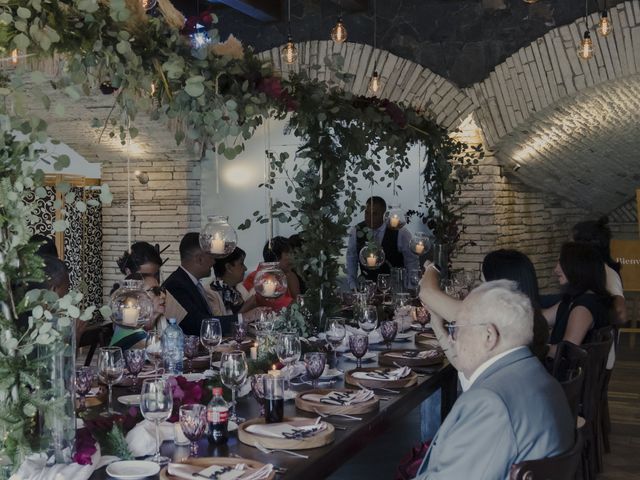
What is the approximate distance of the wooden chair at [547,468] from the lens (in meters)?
1.91

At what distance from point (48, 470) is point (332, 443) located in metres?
0.86

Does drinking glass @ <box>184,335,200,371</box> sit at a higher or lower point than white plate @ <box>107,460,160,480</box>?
higher

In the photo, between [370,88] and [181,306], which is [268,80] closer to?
[181,306]

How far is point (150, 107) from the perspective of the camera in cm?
276

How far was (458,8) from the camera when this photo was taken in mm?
8484

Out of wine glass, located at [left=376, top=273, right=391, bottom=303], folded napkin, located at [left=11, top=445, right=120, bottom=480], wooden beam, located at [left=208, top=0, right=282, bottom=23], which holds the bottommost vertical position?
folded napkin, located at [left=11, top=445, right=120, bottom=480]

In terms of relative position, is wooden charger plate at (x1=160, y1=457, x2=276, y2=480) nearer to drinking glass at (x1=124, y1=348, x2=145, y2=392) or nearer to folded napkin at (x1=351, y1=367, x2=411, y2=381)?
drinking glass at (x1=124, y1=348, x2=145, y2=392)

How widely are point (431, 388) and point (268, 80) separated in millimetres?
1456

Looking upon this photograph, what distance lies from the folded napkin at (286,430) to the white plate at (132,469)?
→ 1.29 feet

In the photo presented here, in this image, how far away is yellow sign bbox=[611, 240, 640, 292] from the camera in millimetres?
9594

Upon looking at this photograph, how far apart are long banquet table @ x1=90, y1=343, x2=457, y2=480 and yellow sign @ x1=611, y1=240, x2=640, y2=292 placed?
6.46 metres

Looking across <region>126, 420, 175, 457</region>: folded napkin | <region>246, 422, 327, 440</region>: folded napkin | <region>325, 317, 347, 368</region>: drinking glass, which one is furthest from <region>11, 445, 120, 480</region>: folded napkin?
<region>325, 317, 347, 368</region>: drinking glass

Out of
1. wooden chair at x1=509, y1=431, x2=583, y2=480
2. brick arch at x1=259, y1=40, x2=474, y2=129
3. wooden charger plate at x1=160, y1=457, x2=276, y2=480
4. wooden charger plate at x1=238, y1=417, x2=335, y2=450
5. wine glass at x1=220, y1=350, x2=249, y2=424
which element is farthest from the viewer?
brick arch at x1=259, y1=40, x2=474, y2=129

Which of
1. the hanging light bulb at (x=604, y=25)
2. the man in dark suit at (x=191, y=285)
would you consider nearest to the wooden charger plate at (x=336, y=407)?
the man in dark suit at (x=191, y=285)
